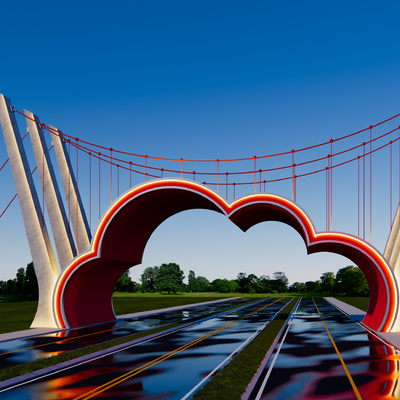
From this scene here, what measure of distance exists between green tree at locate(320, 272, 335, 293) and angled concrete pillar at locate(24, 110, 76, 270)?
365 feet

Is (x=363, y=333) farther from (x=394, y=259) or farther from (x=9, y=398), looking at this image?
(x=9, y=398)

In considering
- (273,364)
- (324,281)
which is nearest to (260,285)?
(324,281)

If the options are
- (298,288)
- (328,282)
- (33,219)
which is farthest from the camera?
(298,288)

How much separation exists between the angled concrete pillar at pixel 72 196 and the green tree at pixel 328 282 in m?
110

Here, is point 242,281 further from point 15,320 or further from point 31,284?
point 15,320

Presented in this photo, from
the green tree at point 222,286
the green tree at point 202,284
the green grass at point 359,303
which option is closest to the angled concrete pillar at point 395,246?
the green grass at point 359,303

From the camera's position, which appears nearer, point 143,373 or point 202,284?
point 143,373

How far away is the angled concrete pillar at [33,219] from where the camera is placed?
22516 mm

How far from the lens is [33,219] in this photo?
2316 cm

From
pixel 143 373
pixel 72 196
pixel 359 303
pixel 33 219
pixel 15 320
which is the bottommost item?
pixel 359 303

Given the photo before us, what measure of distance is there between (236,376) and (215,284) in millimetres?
125910

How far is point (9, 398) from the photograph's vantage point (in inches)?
384

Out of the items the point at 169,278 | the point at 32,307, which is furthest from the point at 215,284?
the point at 32,307

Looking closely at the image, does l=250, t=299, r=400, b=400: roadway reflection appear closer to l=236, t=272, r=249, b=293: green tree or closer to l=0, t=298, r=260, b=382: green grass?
l=0, t=298, r=260, b=382: green grass
